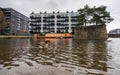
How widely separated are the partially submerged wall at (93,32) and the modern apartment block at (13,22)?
6437 centimetres

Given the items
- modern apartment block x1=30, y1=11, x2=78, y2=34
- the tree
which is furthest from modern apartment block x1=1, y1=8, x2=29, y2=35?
the tree

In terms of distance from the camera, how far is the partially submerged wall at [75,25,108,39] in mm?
67625

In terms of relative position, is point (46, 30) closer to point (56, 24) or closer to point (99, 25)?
point (56, 24)

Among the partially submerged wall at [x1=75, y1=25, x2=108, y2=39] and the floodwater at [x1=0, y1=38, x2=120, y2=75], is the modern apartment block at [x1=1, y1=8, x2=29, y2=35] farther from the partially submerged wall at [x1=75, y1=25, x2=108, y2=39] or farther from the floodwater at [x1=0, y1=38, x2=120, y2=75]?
the floodwater at [x1=0, y1=38, x2=120, y2=75]

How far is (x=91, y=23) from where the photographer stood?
7212 cm

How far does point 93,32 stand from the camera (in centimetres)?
6875

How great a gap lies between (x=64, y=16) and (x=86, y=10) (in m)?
74.9

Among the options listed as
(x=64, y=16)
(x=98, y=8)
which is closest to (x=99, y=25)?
(x=98, y=8)

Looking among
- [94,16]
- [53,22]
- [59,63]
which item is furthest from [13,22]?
[59,63]

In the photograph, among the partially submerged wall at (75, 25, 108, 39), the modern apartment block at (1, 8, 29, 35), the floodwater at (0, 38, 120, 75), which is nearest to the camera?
the floodwater at (0, 38, 120, 75)

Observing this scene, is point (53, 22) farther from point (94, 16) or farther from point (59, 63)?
point (59, 63)

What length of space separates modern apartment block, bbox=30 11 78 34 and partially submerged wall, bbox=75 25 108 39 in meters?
72.4

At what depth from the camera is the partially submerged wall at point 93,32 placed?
67625 mm

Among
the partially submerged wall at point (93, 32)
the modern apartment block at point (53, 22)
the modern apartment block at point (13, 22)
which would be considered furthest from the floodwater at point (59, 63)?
the modern apartment block at point (53, 22)
